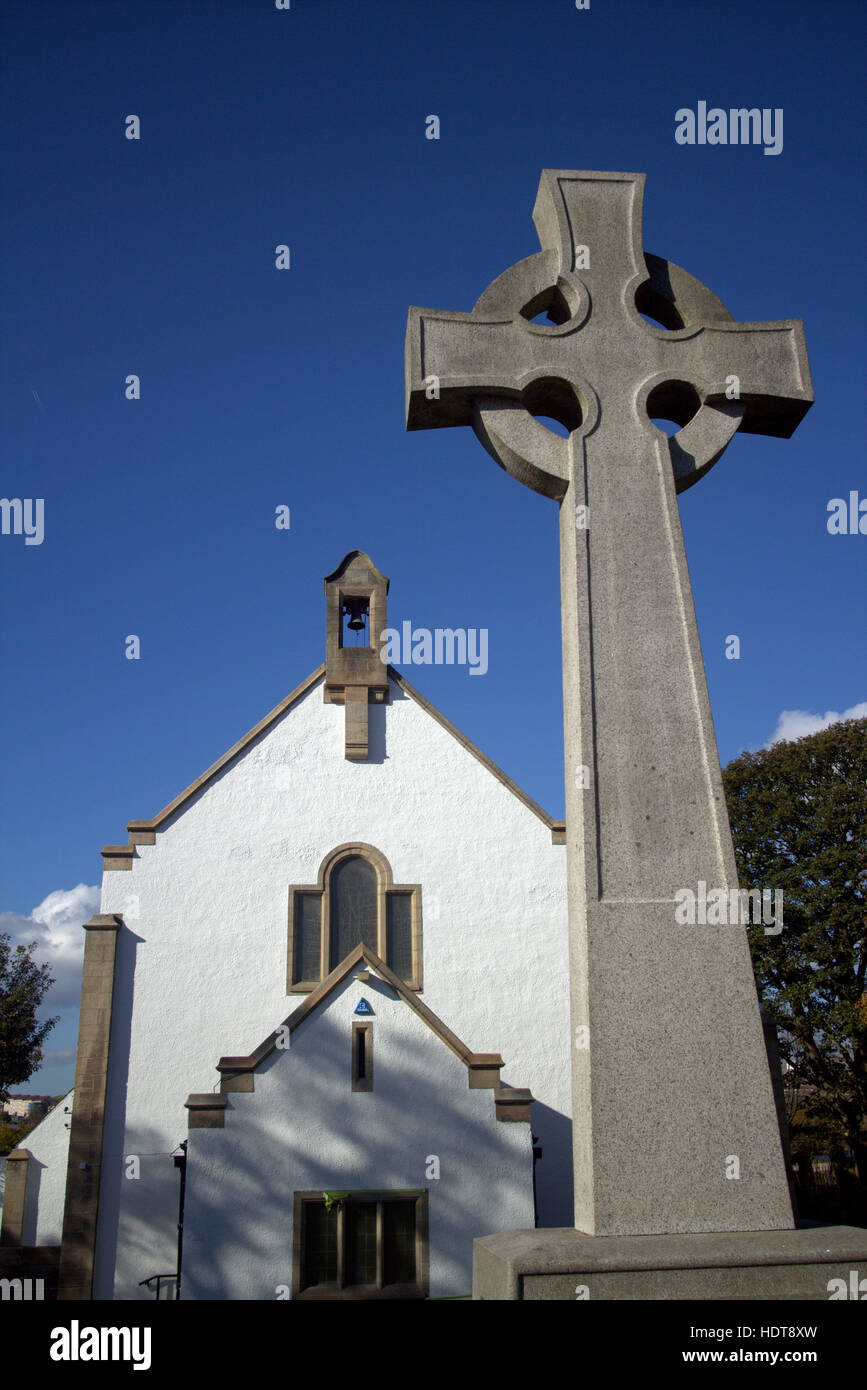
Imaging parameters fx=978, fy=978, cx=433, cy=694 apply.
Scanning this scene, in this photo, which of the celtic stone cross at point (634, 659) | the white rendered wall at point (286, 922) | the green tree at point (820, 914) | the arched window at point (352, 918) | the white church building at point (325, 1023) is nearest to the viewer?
the celtic stone cross at point (634, 659)

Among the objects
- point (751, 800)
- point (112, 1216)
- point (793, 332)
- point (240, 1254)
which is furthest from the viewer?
point (751, 800)

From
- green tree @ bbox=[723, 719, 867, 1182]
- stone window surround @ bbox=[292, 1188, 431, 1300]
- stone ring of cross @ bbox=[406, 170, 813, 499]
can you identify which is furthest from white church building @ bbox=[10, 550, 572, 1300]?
green tree @ bbox=[723, 719, 867, 1182]

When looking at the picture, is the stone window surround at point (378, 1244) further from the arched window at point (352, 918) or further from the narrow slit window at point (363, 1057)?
the arched window at point (352, 918)

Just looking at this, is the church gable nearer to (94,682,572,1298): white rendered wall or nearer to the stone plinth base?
(94,682,572,1298): white rendered wall

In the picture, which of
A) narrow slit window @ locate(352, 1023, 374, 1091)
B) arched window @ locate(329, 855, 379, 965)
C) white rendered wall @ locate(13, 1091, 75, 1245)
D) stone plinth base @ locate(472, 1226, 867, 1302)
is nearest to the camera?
stone plinth base @ locate(472, 1226, 867, 1302)

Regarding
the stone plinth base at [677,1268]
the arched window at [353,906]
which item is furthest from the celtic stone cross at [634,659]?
the arched window at [353,906]

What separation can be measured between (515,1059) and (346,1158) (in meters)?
4.04

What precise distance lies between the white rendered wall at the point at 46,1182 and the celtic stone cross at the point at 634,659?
18918 mm

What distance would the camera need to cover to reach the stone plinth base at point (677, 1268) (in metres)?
4.14

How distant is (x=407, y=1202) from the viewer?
45.5ft

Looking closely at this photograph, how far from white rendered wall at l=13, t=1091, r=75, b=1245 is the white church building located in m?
0.05

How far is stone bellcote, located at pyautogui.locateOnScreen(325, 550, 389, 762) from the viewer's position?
19266mm

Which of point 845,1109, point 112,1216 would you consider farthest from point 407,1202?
point 845,1109
